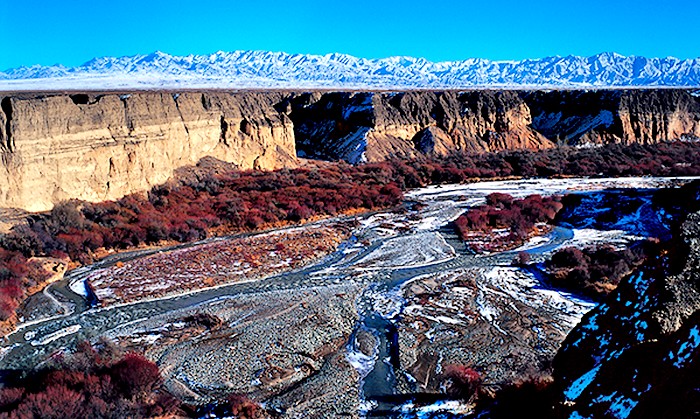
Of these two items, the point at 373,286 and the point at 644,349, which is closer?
the point at 644,349

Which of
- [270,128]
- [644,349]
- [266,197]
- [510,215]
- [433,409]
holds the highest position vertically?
[270,128]

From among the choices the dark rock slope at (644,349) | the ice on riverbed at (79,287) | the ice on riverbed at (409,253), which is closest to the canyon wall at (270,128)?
the ice on riverbed at (79,287)

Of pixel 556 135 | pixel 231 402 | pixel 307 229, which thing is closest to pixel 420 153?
pixel 556 135

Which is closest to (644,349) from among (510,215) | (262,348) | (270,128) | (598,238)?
(262,348)

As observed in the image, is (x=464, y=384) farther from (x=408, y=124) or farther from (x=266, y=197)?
(x=408, y=124)

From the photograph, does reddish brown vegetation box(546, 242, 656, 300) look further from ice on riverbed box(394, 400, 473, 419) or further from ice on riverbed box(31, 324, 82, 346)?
ice on riverbed box(31, 324, 82, 346)

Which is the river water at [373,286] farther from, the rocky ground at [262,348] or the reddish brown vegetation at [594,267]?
the reddish brown vegetation at [594,267]
